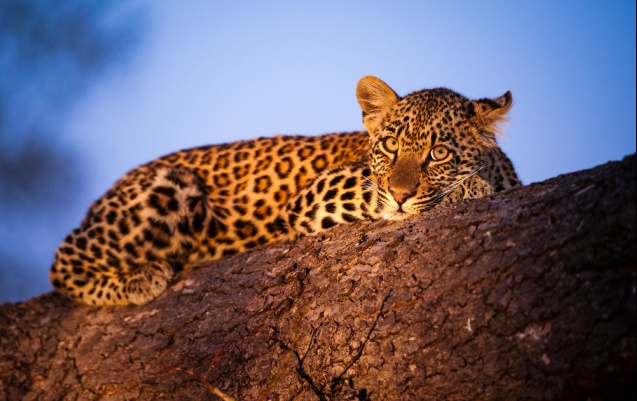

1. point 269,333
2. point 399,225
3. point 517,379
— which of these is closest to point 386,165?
point 399,225

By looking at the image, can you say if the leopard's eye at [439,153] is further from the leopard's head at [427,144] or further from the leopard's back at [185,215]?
the leopard's back at [185,215]

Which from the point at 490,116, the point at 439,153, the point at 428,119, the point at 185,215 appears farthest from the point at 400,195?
the point at 185,215

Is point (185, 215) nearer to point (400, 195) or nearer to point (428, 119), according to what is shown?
point (400, 195)

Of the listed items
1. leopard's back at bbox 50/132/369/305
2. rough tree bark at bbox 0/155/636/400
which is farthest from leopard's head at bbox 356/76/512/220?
leopard's back at bbox 50/132/369/305

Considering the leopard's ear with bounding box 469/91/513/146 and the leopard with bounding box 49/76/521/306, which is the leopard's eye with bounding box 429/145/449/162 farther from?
the leopard's ear with bounding box 469/91/513/146

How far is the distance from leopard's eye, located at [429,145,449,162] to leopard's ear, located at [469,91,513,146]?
522mm

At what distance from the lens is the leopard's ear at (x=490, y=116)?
676 centimetres

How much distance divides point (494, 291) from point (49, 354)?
436 centimetres

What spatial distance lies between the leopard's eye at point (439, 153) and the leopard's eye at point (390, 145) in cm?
36

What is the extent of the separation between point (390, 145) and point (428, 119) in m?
0.42

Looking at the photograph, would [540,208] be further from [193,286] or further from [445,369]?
[193,286]

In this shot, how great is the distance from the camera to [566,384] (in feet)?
12.2

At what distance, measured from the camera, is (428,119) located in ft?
21.6

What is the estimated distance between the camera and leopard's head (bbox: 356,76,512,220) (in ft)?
20.1
